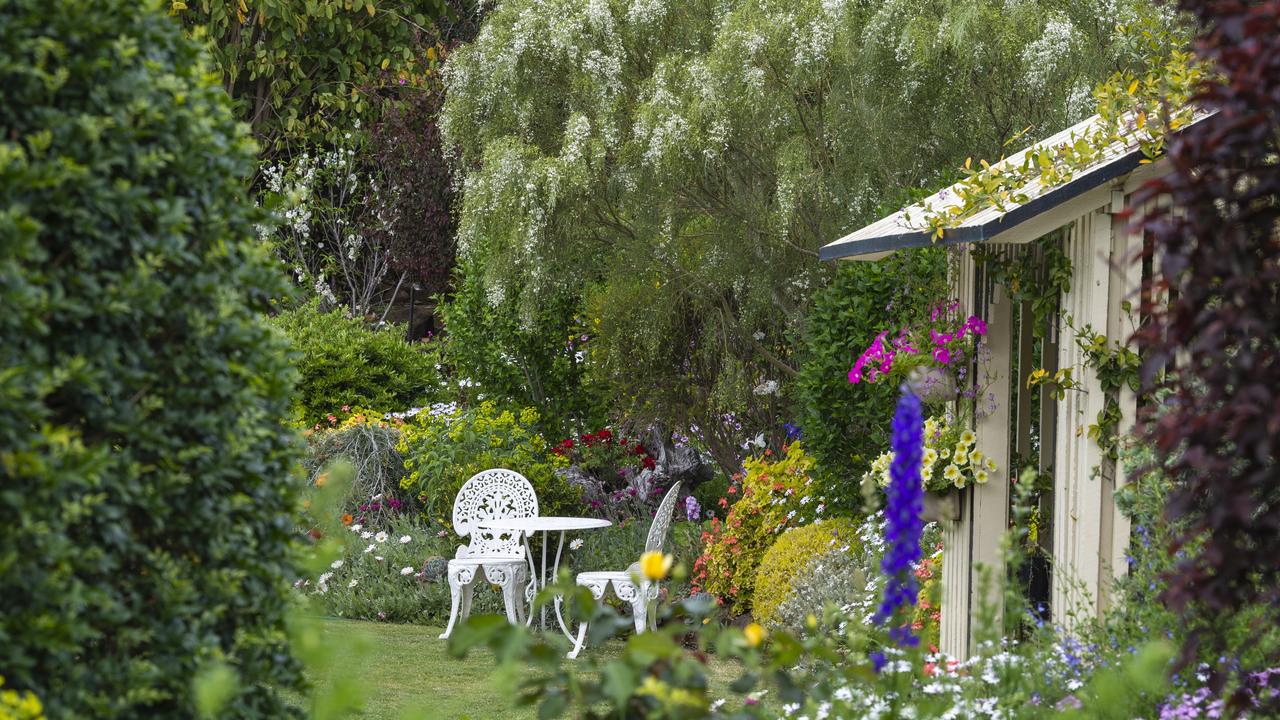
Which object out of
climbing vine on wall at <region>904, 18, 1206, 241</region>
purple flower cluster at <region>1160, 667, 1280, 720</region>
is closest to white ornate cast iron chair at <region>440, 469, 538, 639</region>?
climbing vine on wall at <region>904, 18, 1206, 241</region>

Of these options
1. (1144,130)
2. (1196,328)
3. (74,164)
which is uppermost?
(1144,130)

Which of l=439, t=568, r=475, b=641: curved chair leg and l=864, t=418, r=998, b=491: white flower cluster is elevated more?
l=864, t=418, r=998, b=491: white flower cluster

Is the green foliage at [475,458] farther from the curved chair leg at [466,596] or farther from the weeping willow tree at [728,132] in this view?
the curved chair leg at [466,596]

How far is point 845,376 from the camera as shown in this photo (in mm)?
6973

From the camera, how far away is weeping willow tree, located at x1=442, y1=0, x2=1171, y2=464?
735 cm

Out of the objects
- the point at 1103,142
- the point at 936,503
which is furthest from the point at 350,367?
the point at 1103,142

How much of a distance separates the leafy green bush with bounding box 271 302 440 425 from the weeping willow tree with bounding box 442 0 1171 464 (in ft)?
7.89

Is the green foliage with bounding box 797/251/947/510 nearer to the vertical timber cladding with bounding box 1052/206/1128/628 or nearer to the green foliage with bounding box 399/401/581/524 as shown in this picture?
the vertical timber cladding with bounding box 1052/206/1128/628

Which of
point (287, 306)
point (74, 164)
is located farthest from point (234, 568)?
point (287, 306)

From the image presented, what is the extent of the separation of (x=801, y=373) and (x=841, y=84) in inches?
67.8

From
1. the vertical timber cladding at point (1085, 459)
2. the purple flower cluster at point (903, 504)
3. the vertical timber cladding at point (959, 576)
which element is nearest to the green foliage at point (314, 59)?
the vertical timber cladding at point (959, 576)

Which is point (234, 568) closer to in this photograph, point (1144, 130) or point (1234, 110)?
point (1234, 110)

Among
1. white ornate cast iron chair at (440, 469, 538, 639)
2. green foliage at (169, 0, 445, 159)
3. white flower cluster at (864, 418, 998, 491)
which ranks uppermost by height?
green foliage at (169, 0, 445, 159)

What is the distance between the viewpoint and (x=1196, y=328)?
84.2 inches
